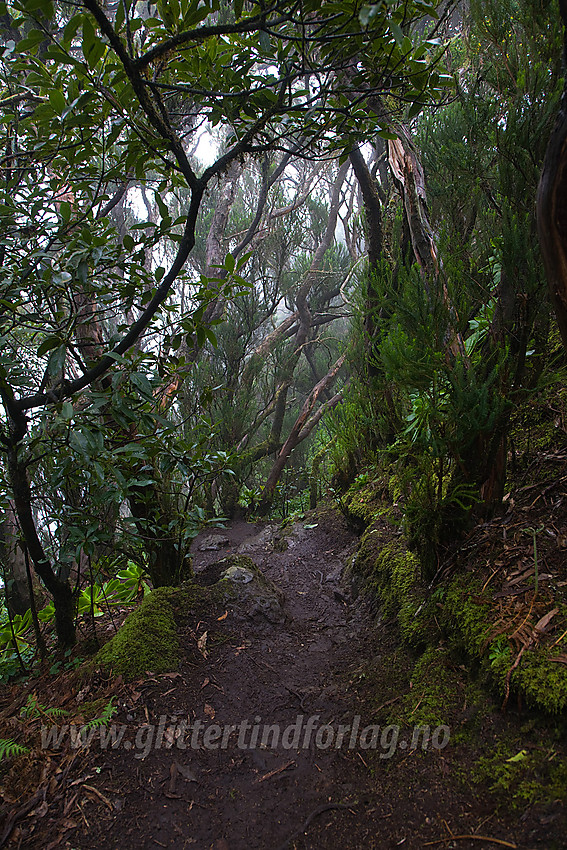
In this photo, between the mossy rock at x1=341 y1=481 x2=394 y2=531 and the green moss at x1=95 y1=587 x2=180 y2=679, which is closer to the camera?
the green moss at x1=95 y1=587 x2=180 y2=679

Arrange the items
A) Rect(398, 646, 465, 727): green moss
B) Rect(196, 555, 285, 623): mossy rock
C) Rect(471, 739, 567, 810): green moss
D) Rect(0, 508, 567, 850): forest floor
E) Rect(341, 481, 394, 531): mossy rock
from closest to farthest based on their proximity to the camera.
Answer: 1. Rect(471, 739, 567, 810): green moss
2. Rect(0, 508, 567, 850): forest floor
3. Rect(398, 646, 465, 727): green moss
4. Rect(196, 555, 285, 623): mossy rock
5. Rect(341, 481, 394, 531): mossy rock

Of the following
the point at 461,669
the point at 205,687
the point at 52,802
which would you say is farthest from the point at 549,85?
the point at 52,802

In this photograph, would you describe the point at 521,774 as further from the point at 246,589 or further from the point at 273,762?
the point at 246,589

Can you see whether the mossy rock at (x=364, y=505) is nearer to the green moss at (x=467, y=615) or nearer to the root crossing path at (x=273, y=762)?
the root crossing path at (x=273, y=762)

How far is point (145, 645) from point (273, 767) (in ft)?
2.80

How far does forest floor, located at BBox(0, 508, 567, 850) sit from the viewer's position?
1275 millimetres

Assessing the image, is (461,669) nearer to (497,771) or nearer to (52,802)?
(497,771)

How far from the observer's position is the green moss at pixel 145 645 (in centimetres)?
212

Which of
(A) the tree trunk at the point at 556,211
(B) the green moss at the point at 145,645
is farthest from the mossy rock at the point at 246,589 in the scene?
(A) the tree trunk at the point at 556,211

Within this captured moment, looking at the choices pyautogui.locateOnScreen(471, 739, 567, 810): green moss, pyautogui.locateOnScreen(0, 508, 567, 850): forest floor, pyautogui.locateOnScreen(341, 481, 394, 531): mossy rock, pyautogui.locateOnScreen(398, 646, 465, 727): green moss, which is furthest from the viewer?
pyautogui.locateOnScreen(341, 481, 394, 531): mossy rock

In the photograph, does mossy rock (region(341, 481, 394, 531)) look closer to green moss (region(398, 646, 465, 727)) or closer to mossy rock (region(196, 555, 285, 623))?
mossy rock (region(196, 555, 285, 623))

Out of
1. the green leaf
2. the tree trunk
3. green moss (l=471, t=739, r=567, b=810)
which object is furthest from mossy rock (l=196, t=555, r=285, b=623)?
the tree trunk

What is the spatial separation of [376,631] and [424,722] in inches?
35.1

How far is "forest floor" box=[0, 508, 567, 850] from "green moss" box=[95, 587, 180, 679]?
2.6 inches
